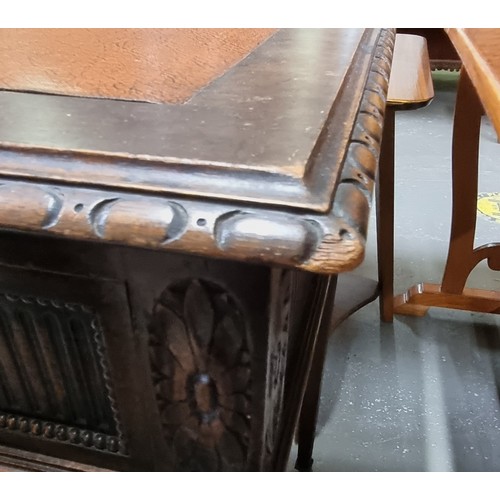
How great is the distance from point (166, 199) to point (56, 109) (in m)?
Answer: 0.13

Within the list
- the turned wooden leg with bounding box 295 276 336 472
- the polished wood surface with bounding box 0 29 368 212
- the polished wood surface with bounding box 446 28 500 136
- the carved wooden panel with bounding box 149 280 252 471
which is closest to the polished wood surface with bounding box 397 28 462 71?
the polished wood surface with bounding box 446 28 500 136

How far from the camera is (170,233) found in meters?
0.27

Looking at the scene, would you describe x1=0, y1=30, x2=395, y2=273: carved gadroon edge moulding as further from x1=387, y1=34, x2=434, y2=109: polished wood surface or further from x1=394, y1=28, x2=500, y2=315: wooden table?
x1=394, y1=28, x2=500, y2=315: wooden table

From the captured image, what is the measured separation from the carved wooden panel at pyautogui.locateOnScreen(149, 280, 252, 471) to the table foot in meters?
0.93

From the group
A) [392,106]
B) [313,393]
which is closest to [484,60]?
[392,106]

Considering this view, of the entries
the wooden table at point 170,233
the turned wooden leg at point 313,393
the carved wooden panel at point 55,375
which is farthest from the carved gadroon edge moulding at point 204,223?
the turned wooden leg at point 313,393

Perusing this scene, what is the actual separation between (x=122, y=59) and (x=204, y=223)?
0.31 metres

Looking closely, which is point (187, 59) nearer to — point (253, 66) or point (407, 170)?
point (253, 66)

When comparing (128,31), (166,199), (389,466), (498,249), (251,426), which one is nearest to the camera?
(166,199)

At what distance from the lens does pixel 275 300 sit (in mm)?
335

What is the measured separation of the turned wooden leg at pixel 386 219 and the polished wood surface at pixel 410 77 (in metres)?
0.09

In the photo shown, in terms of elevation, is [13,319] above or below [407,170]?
above

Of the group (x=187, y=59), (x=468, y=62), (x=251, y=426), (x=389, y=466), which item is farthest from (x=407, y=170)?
(x=251, y=426)

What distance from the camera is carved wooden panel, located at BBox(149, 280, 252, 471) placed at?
35 centimetres
